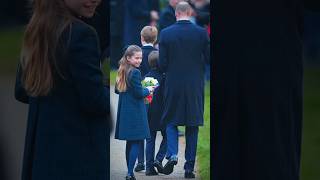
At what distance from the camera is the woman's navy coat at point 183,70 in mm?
2781

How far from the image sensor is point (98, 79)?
2248 millimetres

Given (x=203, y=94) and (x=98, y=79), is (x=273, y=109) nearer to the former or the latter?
(x=203, y=94)

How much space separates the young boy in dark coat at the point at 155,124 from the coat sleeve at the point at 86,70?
569 mm

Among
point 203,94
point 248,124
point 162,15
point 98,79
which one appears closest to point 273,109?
point 248,124

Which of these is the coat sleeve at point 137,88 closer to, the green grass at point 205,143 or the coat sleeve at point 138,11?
the green grass at point 205,143

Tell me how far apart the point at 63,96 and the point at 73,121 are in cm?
10

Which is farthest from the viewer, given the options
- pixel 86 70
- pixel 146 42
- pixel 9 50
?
pixel 9 50

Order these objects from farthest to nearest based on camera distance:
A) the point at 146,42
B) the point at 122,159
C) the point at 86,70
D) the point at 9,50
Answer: the point at 9,50 → the point at 122,159 → the point at 146,42 → the point at 86,70

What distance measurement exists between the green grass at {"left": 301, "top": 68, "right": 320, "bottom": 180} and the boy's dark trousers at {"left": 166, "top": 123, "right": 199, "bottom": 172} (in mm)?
506

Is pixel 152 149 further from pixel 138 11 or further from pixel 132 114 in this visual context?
pixel 138 11

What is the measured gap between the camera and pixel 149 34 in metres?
2.75

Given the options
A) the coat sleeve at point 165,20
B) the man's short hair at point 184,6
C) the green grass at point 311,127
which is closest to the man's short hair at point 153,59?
the coat sleeve at point 165,20

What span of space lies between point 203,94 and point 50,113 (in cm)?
78

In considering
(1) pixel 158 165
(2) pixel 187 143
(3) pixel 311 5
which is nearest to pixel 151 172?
(1) pixel 158 165
